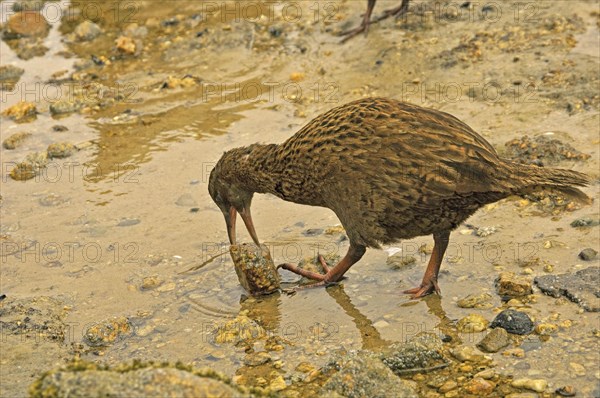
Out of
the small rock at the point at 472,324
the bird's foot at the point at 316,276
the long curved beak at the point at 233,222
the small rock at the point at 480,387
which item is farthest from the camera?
the long curved beak at the point at 233,222

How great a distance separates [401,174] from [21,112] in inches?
198

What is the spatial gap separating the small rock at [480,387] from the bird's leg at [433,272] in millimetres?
1102

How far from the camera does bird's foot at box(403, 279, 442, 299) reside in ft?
18.8

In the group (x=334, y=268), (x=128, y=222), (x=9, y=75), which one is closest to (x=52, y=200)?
(x=128, y=222)

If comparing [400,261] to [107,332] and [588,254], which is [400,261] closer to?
[588,254]

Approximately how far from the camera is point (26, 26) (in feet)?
35.3

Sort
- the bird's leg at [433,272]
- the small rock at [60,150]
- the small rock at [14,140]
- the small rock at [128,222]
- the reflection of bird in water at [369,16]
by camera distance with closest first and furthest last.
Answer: the bird's leg at [433,272]
the small rock at [128,222]
the small rock at [60,150]
the small rock at [14,140]
the reflection of bird in water at [369,16]

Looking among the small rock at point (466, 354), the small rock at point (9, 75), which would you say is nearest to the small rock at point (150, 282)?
the small rock at point (466, 354)

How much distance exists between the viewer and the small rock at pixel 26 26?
1073 cm

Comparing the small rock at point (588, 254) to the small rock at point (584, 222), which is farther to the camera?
the small rock at point (584, 222)

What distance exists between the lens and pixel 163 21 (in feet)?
35.2

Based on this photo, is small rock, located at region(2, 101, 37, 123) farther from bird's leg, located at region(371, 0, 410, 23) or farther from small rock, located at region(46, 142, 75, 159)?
bird's leg, located at region(371, 0, 410, 23)

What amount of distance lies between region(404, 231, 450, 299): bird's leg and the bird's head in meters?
1.28

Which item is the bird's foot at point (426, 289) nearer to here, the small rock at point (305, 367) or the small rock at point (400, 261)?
the small rock at point (400, 261)
